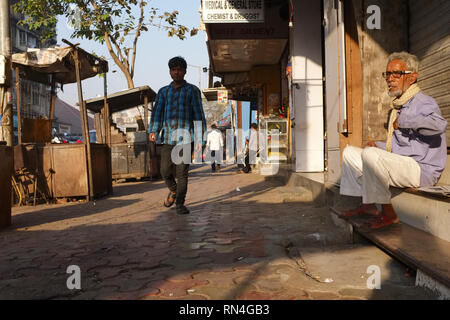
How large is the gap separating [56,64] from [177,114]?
386cm

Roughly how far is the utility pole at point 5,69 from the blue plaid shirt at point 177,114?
354cm

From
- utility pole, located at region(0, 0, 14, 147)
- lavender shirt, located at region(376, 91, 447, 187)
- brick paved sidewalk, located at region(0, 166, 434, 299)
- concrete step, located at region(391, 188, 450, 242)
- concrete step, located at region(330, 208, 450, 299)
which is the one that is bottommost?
brick paved sidewalk, located at region(0, 166, 434, 299)

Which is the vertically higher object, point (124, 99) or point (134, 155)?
point (124, 99)

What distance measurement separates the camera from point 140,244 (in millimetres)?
3738

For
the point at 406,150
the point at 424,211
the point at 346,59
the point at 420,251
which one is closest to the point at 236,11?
the point at 346,59

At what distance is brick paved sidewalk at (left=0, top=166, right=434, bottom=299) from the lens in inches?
95.1

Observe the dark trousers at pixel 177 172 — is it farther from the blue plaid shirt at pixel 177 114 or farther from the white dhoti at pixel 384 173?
the white dhoti at pixel 384 173

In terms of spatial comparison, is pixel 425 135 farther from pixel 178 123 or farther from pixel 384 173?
pixel 178 123

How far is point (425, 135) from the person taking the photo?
300 centimetres

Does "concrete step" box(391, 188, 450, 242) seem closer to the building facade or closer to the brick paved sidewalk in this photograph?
the brick paved sidewalk

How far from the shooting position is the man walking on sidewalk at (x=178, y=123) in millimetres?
5582

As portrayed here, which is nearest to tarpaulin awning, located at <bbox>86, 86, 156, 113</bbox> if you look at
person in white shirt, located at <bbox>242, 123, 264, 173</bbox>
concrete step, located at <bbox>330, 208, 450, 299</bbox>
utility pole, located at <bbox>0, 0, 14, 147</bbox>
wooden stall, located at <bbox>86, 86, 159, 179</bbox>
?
wooden stall, located at <bbox>86, 86, 159, 179</bbox>

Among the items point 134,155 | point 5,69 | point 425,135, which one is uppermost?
point 5,69
